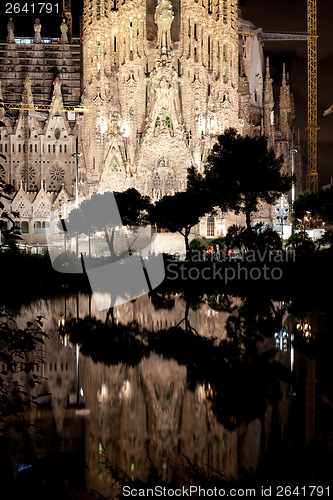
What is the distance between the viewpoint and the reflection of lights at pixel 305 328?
1702 cm

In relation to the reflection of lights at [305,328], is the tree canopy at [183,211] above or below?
above

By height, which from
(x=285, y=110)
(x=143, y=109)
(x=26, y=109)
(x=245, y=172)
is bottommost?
(x=245, y=172)

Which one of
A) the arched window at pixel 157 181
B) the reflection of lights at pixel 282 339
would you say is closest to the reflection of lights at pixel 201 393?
the reflection of lights at pixel 282 339

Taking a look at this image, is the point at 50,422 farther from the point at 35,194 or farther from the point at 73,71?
the point at 73,71

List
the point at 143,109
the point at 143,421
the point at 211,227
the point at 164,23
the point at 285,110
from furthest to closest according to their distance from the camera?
the point at 285,110, the point at 143,109, the point at 164,23, the point at 211,227, the point at 143,421

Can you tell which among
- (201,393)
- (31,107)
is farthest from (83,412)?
(31,107)

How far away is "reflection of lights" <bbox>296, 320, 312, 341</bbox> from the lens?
17016 mm

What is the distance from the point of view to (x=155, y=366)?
13609mm

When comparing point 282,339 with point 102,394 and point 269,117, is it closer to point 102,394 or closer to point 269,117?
point 102,394

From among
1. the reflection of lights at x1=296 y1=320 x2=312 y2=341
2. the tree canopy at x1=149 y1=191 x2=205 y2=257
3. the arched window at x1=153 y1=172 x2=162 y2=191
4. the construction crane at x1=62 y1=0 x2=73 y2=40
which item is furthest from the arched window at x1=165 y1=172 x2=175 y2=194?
the reflection of lights at x1=296 y1=320 x2=312 y2=341

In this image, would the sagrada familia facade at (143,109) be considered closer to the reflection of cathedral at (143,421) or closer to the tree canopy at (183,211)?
the tree canopy at (183,211)

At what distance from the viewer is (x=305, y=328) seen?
1822 cm

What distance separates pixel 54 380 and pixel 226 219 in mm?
62488

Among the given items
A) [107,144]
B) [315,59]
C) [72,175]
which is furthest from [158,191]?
[315,59]
